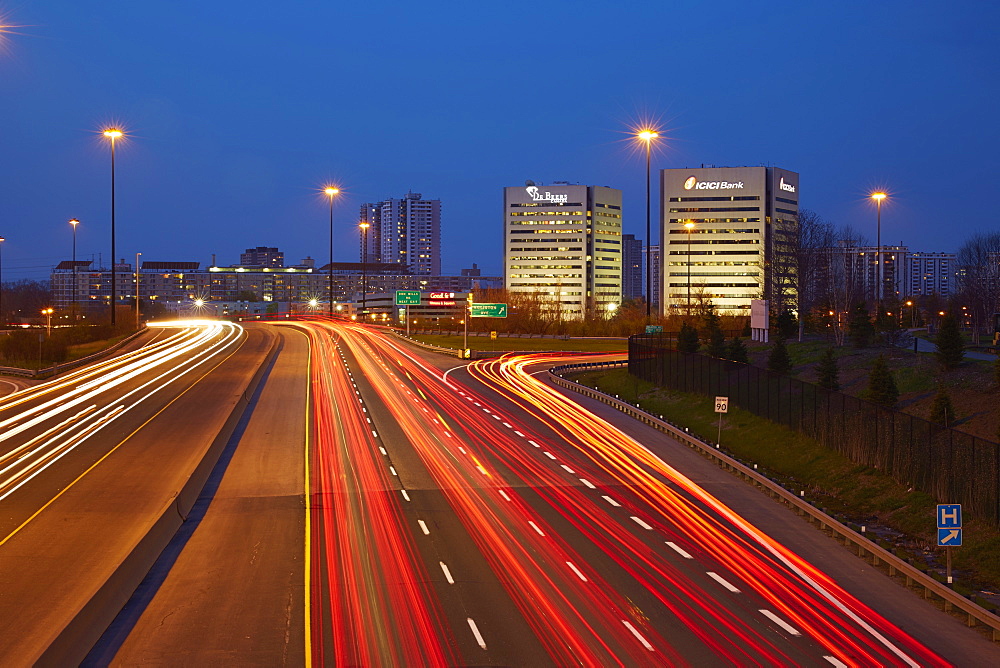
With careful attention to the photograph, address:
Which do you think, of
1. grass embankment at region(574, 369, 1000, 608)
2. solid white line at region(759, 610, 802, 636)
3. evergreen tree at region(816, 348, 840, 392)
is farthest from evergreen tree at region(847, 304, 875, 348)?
solid white line at region(759, 610, 802, 636)

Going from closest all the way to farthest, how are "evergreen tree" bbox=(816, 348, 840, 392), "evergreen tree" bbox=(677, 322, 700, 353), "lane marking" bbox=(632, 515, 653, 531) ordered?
"lane marking" bbox=(632, 515, 653, 531), "evergreen tree" bbox=(816, 348, 840, 392), "evergreen tree" bbox=(677, 322, 700, 353)

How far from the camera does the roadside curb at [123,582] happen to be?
1304 cm

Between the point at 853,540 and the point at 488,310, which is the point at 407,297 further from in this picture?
the point at 853,540

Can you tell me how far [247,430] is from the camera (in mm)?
38688

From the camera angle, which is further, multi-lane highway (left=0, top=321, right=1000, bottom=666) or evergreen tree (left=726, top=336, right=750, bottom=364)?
evergreen tree (left=726, top=336, right=750, bottom=364)

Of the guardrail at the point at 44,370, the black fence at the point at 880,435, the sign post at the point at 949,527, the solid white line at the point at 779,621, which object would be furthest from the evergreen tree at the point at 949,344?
the guardrail at the point at 44,370

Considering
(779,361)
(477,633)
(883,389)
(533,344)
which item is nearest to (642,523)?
(477,633)

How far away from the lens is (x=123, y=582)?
1677 cm

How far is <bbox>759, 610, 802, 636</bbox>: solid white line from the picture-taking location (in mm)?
15163

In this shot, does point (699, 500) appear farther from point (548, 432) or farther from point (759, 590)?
point (548, 432)

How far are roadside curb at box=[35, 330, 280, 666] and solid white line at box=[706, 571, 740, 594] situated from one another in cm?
1182

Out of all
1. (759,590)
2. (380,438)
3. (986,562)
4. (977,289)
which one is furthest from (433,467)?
(977,289)

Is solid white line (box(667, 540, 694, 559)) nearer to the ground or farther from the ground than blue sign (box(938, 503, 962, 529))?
nearer to the ground

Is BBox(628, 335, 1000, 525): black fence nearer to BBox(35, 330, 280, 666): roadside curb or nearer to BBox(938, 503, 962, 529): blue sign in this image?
Answer: BBox(938, 503, 962, 529): blue sign
